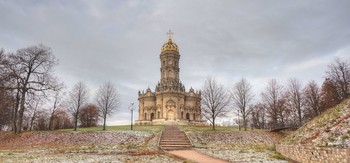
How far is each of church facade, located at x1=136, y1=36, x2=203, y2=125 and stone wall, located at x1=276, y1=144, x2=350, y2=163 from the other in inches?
1908

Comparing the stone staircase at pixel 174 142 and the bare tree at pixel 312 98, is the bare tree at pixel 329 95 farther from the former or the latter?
the stone staircase at pixel 174 142

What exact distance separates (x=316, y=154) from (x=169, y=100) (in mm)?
54393

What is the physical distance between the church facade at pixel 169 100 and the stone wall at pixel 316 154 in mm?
48476

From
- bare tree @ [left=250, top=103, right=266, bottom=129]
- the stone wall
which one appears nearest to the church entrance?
bare tree @ [left=250, top=103, right=266, bottom=129]

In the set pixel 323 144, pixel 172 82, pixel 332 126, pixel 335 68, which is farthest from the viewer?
pixel 172 82

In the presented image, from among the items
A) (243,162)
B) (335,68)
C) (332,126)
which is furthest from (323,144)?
(335,68)

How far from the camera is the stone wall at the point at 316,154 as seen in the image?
9625 mm

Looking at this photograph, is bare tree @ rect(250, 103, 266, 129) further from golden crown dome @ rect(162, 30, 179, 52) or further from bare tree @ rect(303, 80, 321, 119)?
golden crown dome @ rect(162, 30, 179, 52)

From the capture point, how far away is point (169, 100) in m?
65.1

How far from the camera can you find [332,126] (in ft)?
41.6

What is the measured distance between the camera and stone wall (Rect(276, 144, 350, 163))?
31.6 feet

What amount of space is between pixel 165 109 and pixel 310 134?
51.9m

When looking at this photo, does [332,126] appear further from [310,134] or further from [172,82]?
[172,82]

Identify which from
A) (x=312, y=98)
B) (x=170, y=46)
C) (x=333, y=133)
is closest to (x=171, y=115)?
(x=170, y=46)
